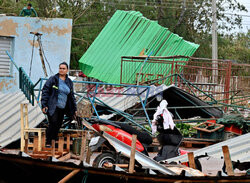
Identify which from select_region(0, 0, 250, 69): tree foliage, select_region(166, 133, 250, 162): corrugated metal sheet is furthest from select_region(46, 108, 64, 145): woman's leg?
select_region(0, 0, 250, 69): tree foliage

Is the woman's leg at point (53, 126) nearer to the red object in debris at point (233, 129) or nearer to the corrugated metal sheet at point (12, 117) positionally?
the corrugated metal sheet at point (12, 117)

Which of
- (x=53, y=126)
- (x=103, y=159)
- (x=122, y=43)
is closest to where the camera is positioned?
(x=103, y=159)

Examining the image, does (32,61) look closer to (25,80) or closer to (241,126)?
(25,80)

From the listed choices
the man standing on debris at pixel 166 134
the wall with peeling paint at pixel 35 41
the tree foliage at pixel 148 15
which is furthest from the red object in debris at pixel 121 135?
the tree foliage at pixel 148 15

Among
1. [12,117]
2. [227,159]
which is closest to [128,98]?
[12,117]

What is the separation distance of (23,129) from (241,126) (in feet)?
22.4

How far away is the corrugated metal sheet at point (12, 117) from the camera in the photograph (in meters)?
12.5

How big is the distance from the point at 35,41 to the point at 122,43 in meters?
7.10

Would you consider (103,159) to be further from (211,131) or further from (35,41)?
(35,41)

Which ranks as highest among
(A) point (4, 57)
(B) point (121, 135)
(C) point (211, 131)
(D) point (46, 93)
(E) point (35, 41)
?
(E) point (35, 41)

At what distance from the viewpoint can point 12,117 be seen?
45.4 feet

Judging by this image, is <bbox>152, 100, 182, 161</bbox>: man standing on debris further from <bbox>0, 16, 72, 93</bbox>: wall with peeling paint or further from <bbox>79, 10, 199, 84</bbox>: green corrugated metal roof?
<bbox>79, 10, 199, 84</bbox>: green corrugated metal roof

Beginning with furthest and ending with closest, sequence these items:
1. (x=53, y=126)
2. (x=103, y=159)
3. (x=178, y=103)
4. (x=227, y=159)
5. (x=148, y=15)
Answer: (x=148, y=15)
(x=178, y=103)
(x=53, y=126)
(x=103, y=159)
(x=227, y=159)

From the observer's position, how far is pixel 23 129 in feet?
33.8
